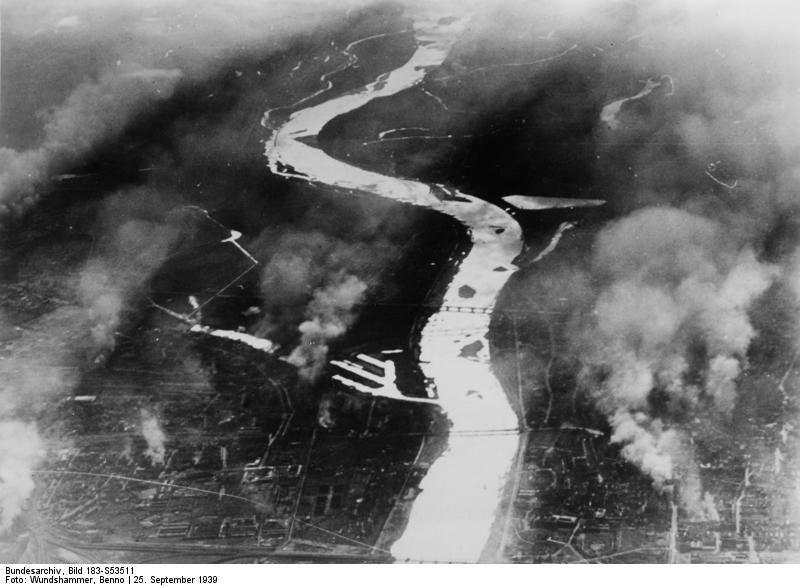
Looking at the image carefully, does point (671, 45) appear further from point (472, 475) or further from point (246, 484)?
point (246, 484)

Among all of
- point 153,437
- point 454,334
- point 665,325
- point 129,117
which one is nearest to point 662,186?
point 665,325

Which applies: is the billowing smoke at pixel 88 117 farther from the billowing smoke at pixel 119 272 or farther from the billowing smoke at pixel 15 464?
the billowing smoke at pixel 15 464

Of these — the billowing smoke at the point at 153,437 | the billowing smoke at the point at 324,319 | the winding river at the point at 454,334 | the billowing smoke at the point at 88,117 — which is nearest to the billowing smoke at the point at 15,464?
the billowing smoke at the point at 153,437

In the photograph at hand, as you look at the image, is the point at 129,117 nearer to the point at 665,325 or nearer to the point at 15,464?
the point at 15,464

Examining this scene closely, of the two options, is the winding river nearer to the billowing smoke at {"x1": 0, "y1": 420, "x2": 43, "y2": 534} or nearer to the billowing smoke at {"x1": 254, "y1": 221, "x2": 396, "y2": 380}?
the billowing smoke at {"x1": 254, "y1": 221, "x2": 396, "y2": 380}

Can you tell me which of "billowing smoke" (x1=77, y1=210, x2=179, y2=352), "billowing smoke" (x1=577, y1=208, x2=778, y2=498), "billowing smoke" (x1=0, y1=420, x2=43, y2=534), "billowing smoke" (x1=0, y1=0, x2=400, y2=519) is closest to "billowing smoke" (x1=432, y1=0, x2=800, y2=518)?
"billowing smoke" (x1=577, y1=208, x2=778, y2=498)
